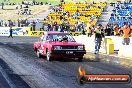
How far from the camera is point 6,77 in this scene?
14.4 m

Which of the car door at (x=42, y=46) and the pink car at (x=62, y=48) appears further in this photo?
the car door at (x=42, y=46)

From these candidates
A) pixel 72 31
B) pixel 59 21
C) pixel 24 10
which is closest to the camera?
pixel 72 31

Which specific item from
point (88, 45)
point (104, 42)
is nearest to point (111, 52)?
point (104, 42)

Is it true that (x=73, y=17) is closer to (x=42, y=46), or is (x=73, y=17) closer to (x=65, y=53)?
(x=42, y=46)

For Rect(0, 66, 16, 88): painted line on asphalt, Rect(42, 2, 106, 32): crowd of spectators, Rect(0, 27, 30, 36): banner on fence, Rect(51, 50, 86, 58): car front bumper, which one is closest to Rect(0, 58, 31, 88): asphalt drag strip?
Rect(0, 66, 16, 88): painted line on asphalt

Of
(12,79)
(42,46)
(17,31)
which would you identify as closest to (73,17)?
(17,31)

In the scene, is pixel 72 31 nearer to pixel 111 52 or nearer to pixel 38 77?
pixel 111 52

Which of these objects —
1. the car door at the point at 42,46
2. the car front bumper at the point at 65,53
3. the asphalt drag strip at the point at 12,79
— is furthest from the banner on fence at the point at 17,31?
the asphalt drag strip at the point at 12,79

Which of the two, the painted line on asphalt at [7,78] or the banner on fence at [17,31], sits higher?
the painted line on asphalt at [7,78]

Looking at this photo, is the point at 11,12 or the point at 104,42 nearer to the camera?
the point at 104,42

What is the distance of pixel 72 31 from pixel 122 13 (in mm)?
7197

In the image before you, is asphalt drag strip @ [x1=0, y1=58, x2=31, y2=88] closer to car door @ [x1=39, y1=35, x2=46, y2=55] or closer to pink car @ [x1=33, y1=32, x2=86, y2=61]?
pink car @ [x1=33, y1=32, x2=86, y2=61]

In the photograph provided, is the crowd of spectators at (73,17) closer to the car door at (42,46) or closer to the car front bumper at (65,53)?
the car door at (42,46)

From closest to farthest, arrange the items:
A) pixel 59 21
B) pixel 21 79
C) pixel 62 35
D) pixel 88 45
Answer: pixel 21 79
pixel 62 35
pixel 88 45
pixel 59 21
